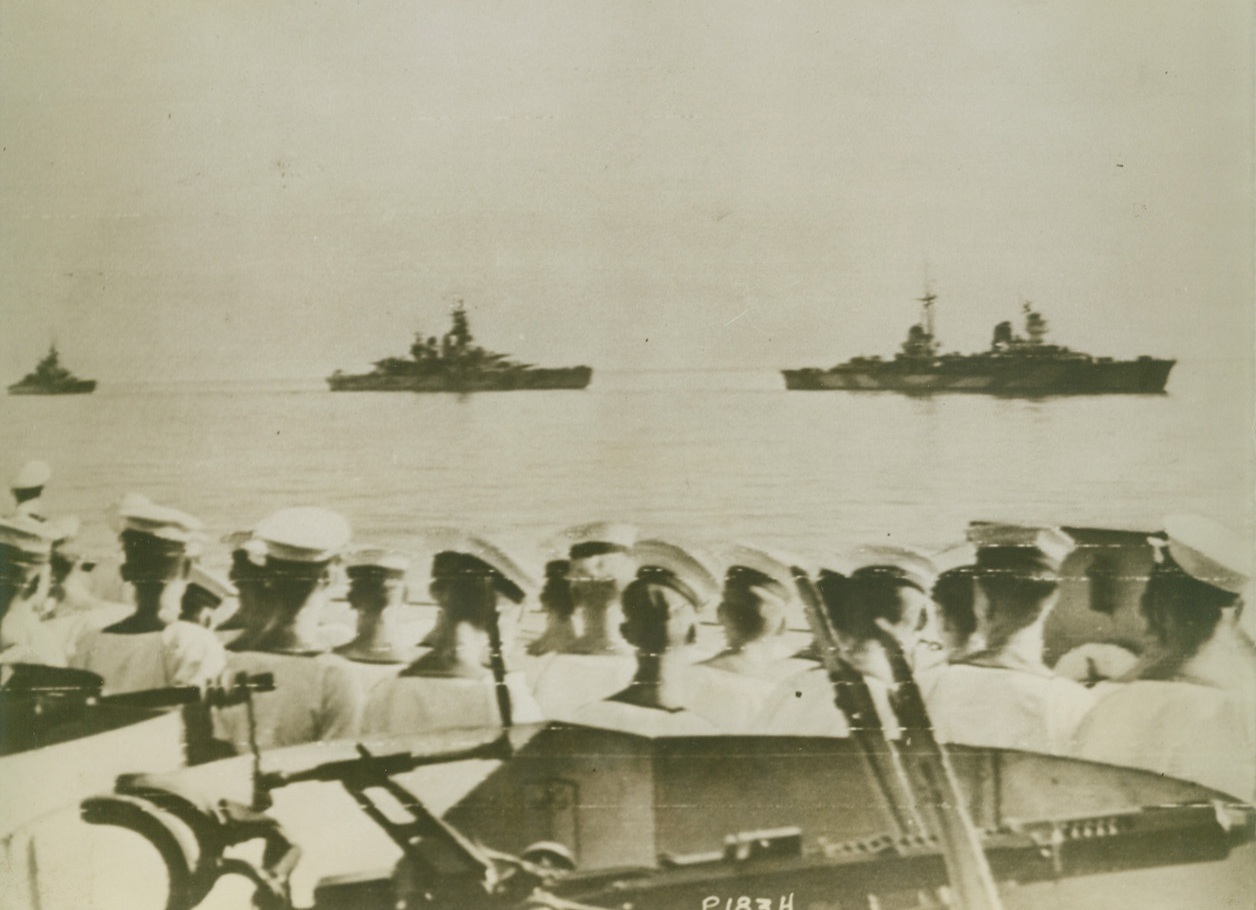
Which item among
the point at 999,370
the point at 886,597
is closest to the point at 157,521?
the point at 886,597

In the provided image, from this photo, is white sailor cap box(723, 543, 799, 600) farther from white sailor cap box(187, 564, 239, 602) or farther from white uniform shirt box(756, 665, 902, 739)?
white sailor cap box(187, 564, 239, 602)

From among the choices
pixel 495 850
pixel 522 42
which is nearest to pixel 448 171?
pixel 522 42

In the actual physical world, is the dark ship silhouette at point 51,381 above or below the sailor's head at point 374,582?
above

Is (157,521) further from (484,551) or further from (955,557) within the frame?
(955,557)

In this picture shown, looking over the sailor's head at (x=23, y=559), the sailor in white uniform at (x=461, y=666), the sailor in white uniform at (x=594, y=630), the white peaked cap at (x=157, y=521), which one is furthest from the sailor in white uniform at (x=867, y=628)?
the sailor's head at (x=23, y=559)

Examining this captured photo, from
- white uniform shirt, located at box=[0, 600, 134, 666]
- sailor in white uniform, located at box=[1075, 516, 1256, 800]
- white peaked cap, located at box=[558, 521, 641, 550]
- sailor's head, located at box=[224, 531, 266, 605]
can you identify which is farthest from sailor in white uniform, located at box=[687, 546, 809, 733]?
white uniform shirt, located at box=[0, 600, 134, 666]

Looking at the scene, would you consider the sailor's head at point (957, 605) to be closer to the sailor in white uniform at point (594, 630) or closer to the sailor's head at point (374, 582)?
the sailor in white uniform at point (594, 630)
